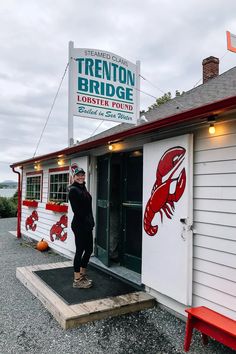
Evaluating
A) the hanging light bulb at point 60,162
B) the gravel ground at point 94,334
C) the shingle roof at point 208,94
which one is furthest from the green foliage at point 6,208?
the gravel ground at point 94,334

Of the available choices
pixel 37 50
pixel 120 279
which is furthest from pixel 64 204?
pixel 37 50

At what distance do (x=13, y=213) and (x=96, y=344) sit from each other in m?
16.3

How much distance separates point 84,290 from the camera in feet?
13.2

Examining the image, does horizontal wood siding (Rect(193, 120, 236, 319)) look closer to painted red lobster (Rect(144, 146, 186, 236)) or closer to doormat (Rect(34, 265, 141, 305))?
painted red lobster (Rect(144, 146, 186, 236))

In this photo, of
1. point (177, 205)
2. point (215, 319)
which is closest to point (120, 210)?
point (177, 205)

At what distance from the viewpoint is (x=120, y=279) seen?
4.57 metres

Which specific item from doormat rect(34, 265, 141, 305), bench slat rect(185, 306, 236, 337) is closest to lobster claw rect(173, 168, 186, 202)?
bench slat rect(185, 306, 236, 337)

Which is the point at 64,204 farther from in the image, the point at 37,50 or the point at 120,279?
the point at 37,50

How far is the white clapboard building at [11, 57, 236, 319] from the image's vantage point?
9.80 ft

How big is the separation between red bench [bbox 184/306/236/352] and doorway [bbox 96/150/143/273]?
1.93 meters

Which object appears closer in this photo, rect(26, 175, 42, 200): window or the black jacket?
the black jacket

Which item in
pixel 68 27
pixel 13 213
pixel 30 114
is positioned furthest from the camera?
pixel 30 114

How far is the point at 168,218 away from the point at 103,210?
2102 millimetres

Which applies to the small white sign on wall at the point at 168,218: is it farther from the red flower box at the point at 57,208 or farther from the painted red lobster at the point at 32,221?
the painted red lobster at the point at 32,221
